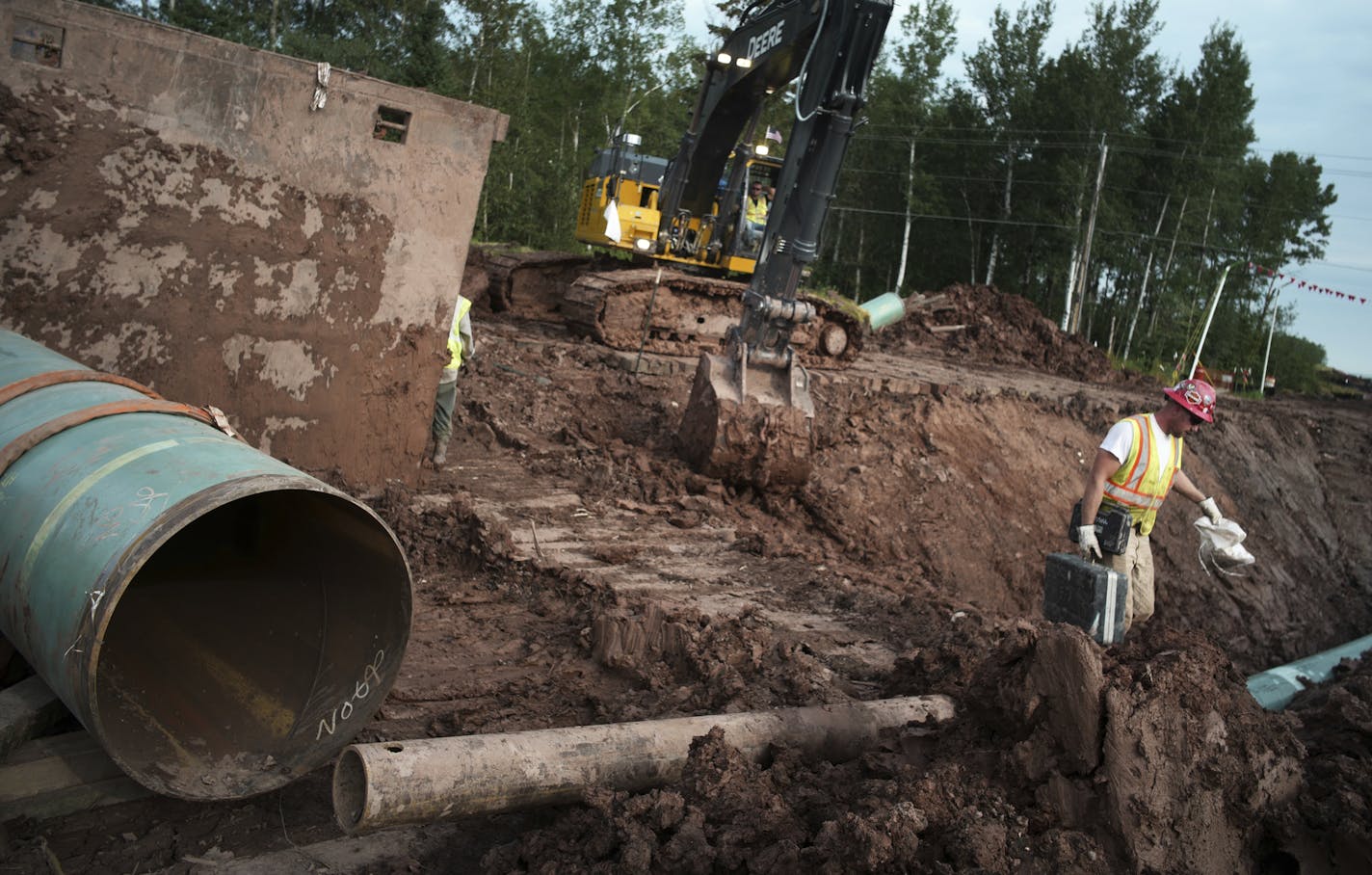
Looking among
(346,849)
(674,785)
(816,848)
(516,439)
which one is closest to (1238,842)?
(816,848)

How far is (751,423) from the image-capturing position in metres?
8.02

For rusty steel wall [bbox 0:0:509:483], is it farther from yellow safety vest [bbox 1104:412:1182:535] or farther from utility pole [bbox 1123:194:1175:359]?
utility pole [bbox 1123:194:1175:359]

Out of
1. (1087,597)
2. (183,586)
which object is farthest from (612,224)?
(1087,597)

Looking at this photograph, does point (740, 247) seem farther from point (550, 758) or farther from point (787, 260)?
point (550, 758)

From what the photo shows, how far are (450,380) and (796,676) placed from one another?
12.8 ft

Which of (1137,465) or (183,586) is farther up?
(1137,465)

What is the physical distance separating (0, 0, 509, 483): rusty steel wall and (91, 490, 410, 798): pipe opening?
177 centimetres

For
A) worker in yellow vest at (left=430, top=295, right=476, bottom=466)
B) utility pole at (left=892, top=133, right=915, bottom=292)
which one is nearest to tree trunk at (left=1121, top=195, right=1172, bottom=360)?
utility pole at (left=892, top=133, right=915, bottom=292)

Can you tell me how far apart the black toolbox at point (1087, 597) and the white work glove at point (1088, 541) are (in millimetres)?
921

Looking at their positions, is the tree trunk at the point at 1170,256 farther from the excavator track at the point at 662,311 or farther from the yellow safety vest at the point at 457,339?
the yellow safety vest at the point at 457,339

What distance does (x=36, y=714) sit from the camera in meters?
3.13

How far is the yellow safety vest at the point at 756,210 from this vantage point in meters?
12.6

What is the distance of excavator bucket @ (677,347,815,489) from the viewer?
8.02 metres

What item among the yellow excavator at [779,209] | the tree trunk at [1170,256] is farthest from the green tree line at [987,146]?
the yellow excavator at [779,209]
